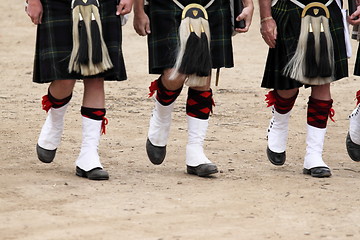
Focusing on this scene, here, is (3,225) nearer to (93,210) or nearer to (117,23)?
(93,210)

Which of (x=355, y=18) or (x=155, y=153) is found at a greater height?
(x=355, y=18)

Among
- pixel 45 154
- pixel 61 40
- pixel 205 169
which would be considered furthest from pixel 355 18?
pixel 45 154

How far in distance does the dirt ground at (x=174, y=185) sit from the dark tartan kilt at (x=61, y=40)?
0.63m

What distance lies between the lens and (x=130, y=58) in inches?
452

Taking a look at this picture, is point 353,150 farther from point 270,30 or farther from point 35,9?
point 35,9

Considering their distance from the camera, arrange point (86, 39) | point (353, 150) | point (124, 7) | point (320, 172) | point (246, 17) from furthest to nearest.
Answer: point (353, 150) → point (320, 172) → point (246, 17) → point (124, 7) → point (86, 39)

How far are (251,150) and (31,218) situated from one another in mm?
2558

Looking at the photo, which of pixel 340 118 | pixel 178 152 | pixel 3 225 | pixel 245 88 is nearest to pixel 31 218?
pixel 3 225

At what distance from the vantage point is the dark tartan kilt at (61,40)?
550 centimetres

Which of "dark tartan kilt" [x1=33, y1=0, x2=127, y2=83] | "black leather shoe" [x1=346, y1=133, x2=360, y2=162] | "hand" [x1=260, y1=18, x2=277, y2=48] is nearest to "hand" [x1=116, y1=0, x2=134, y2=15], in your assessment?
"dark tartan kilt" [x1=33, y1=0, x2=127, y2=83]

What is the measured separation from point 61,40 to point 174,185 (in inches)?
42.1

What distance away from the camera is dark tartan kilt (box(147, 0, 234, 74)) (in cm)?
566

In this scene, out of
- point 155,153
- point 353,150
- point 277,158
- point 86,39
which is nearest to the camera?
point 86,39

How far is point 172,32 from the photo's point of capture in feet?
18.6
